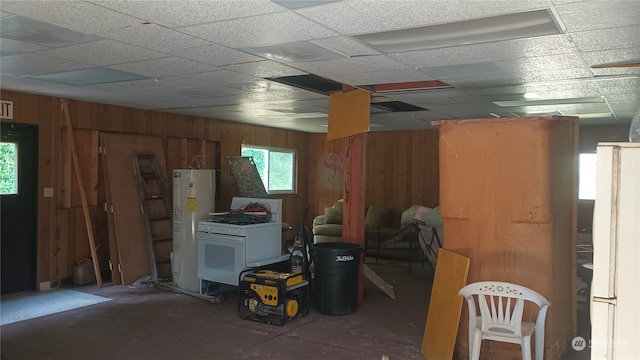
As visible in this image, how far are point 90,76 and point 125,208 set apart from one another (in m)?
2.13

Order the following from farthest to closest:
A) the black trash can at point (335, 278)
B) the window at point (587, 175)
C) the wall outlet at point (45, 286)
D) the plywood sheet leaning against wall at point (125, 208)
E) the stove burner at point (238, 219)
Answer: the window at point (587, 175) → the plywood sheet leaning against wall at point (125, 208) → the wall outlet at point (45, 286) → the stove burner at point (238, 219) → the black trash can at point (335, 278)

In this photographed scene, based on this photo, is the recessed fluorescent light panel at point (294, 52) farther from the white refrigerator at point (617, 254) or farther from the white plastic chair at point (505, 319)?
the white refrigerator at point (617, 254)

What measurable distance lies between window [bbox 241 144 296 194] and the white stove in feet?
11.5

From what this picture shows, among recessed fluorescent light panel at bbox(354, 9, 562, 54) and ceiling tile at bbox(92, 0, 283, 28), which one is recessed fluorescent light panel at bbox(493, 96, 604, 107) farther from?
ceiling tile at bbox(92, 0, 283, 28)

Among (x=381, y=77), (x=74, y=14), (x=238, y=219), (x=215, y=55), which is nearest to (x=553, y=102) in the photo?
(x=381, y=77)

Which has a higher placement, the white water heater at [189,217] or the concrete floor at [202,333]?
the white water heater at [189,217]

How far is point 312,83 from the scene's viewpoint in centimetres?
490

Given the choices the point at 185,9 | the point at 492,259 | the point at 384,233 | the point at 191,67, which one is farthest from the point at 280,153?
the point at 185,9

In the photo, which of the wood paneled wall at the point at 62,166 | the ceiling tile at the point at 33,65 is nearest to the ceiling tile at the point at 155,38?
the ceiling tile at the point at 33,65

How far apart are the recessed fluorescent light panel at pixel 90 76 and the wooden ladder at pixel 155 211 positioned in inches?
68.5

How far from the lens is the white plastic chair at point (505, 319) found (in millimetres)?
3166

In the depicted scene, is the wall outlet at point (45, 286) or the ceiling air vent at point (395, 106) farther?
the ceiling air vent at point (395, 106)

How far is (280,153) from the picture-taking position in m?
9.88

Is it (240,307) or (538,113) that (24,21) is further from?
(538,113)
